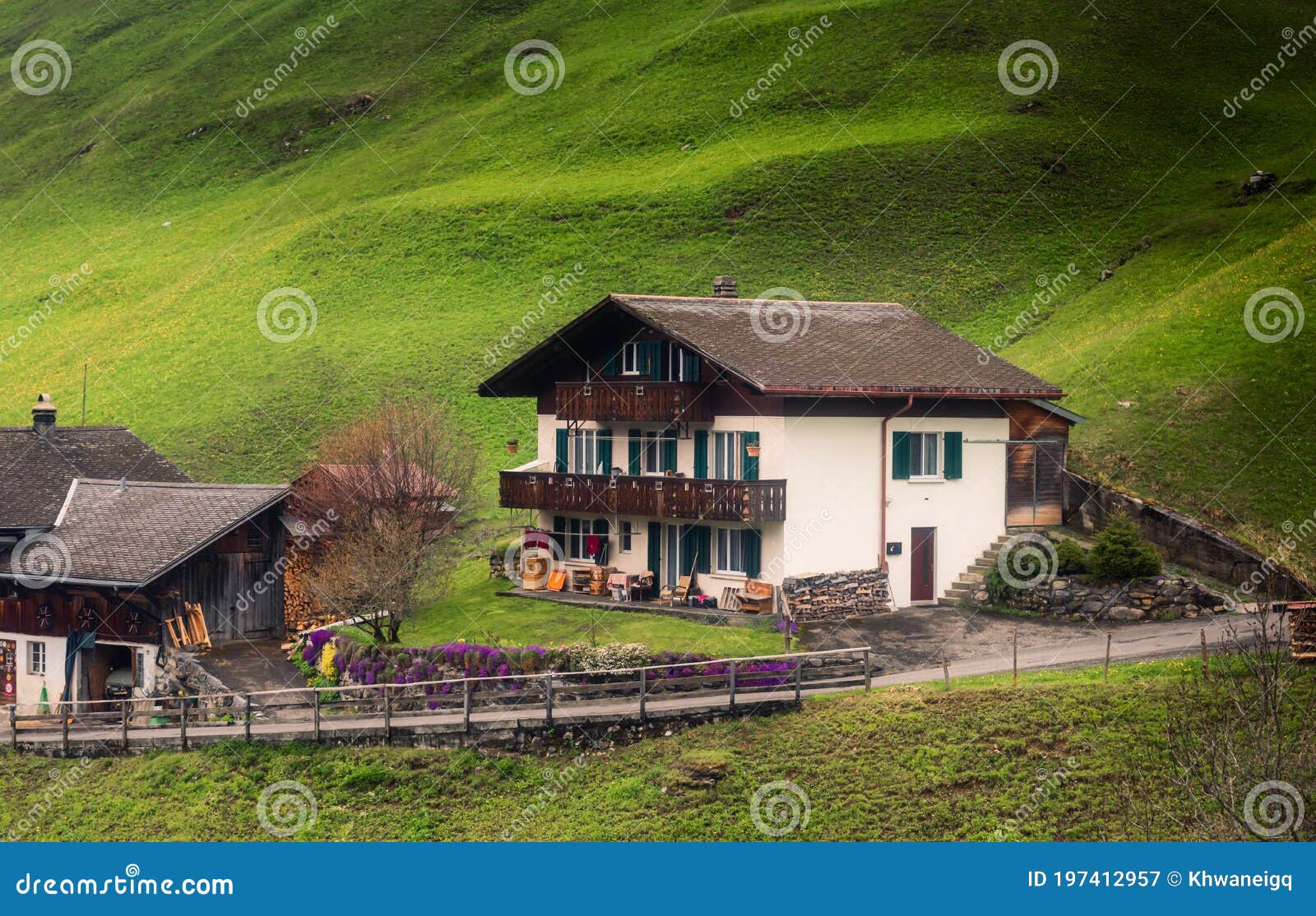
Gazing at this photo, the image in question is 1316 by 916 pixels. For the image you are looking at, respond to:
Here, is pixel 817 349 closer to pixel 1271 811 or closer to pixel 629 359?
pixel 629 359

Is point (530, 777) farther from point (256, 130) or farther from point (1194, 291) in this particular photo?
point (256, 130)

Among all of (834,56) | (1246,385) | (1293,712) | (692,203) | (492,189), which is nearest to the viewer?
(1293,712)

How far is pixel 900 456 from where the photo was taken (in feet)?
130

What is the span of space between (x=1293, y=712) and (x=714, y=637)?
1272cm

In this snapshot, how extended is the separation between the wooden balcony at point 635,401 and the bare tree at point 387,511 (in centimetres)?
390

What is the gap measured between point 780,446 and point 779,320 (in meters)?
6.20

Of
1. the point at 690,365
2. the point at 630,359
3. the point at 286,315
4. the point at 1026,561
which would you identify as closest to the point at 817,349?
the point at 690,365

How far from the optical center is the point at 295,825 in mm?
28969

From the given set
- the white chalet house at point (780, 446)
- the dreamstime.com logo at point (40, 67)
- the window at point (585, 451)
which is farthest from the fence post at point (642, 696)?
the dreamstime.com logo at point (40, 67)

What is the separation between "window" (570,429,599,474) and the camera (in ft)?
143

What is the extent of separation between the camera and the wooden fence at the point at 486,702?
99.2 feet

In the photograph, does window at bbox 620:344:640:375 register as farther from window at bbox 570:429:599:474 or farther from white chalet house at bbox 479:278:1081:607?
window at bbox 570:429:599:474

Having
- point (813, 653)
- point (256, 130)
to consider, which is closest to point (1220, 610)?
point (813, 653)

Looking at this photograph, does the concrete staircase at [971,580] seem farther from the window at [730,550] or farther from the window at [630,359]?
the window at [630,359]
